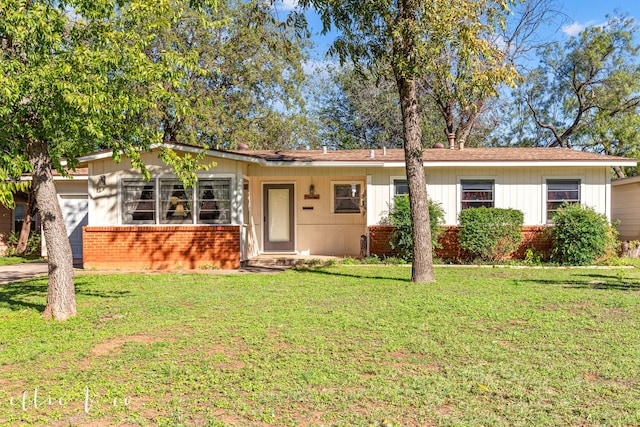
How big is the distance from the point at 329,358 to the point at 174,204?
29.1ft

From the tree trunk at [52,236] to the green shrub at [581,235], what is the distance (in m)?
11.1

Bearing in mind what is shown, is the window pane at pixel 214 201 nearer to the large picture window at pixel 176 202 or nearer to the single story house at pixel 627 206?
the large picture window at pixel 176 202

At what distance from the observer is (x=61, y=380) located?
429cm

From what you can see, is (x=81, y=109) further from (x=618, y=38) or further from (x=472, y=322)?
(x=618, y=38)

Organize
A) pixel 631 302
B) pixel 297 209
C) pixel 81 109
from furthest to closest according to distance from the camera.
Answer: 1. pixel 297 209
2. pixel 631 302
3. pixel 81 109

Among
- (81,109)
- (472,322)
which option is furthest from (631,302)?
(81,109)

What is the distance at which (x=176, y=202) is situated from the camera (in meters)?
12.7

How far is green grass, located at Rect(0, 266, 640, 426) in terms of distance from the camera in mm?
3594

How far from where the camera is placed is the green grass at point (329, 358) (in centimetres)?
359

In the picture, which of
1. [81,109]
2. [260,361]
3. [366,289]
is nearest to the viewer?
[260,361]

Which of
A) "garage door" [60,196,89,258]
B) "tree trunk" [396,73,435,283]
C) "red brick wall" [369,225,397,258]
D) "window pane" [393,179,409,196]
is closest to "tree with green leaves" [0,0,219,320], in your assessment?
"tree trunk" [396,73,435,283]

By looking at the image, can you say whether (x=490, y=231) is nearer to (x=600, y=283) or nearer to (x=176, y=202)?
(x=600, y=283)

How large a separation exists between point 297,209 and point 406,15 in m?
7.09

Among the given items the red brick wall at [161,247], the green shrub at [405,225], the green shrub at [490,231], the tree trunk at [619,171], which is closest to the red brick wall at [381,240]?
the green shrub at [405,225]
